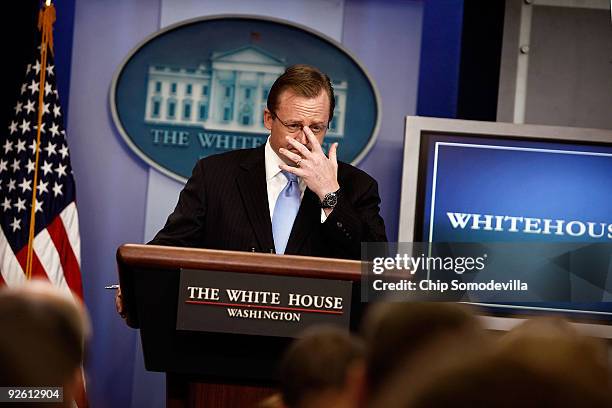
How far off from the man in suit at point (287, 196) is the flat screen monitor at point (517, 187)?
1.38m

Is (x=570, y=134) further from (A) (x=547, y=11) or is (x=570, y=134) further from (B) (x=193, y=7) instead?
(B) (x=193, y=7)

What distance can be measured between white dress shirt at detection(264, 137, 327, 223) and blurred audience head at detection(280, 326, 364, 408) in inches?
61.3

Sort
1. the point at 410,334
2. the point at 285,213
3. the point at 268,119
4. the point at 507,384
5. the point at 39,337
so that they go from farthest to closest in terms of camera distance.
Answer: the point at 268,119 < the point at 285,213 < the point at 410,334 < the point at 39,337 < the point at 507,384

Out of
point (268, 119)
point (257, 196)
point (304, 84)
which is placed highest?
point (304, 84)

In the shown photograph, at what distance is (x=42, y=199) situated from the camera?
4480mm

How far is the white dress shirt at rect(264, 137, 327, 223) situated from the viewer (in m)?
3.02

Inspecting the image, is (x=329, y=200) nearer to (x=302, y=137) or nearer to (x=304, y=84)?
(x=302, y=137)

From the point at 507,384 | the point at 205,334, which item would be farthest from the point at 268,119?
the point at 507,384

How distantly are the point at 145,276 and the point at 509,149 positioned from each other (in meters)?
2.66

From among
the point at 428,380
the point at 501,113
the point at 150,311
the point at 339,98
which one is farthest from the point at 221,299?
the point at 501,113

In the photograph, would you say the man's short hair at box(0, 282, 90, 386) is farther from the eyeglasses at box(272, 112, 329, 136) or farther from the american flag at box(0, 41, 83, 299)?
the american flag at box(0, 41, 83, 299)

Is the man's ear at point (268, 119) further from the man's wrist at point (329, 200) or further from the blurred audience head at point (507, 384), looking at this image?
the blurred audience head at point (507, 384)

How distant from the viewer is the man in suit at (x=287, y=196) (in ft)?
9.15

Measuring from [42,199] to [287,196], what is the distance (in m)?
1.86
